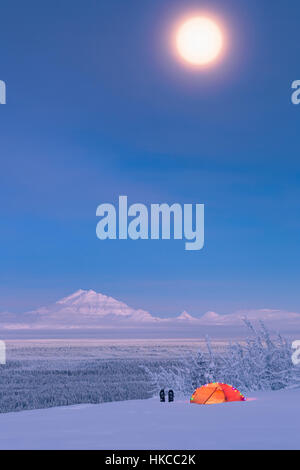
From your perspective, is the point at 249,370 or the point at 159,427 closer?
the point at 159,427

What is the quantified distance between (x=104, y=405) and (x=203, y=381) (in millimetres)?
17055

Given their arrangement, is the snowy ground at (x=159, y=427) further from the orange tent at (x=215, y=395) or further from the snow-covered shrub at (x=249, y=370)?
the snow-covered shrub at (x=249, y=370)

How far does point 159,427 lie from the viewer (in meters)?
12.0

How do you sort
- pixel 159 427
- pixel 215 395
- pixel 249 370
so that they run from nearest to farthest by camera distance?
1. pixel 159 427
2. pixel 215 395
3. pixel 249 370

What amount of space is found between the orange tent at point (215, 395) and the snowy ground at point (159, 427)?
625 mm

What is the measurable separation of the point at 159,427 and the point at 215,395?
223 inches

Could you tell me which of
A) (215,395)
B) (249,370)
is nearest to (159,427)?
(215,395)

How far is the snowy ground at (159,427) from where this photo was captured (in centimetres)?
1009

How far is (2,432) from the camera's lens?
11.6m

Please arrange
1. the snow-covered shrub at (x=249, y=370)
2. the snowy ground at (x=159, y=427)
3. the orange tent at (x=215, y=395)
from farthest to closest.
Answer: the snow-covered shrub at (x=249, y=370)
the orange tent at (x=215, y=395)
the snowy ground at (x=159, y=427)

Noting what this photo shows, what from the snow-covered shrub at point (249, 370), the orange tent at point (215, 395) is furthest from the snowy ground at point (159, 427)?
the snow-covered shrub at point (249, 370)

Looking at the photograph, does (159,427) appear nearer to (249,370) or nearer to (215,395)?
(215,395)
